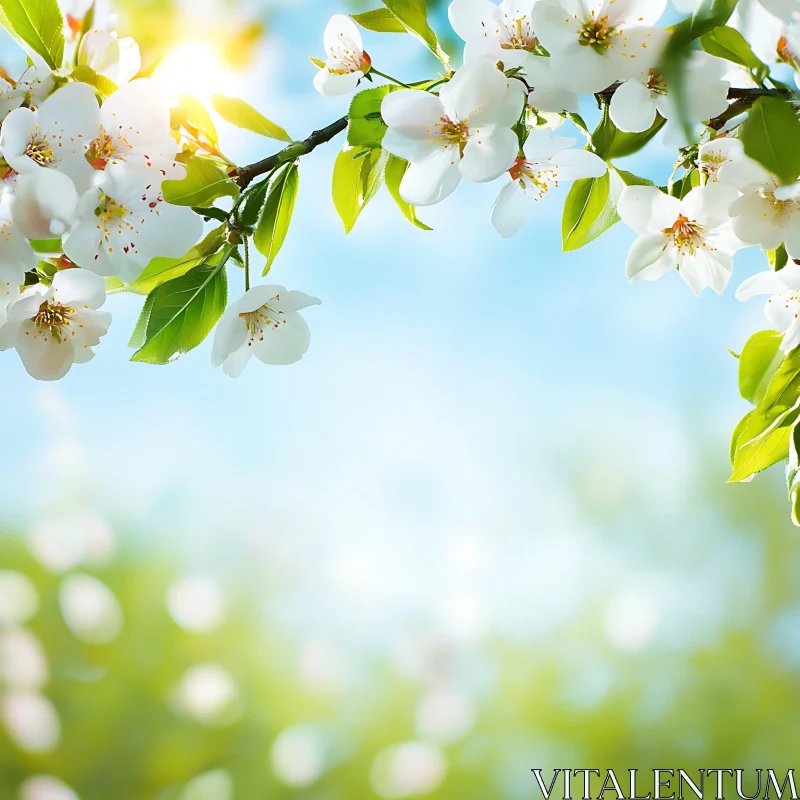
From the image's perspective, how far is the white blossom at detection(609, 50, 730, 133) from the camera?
30 centimetres

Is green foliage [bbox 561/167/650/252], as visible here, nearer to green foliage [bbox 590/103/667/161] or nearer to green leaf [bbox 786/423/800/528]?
green foliage [bbox 590/103/667/161]

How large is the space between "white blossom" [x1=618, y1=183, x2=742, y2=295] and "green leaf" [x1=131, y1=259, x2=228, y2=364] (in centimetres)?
19

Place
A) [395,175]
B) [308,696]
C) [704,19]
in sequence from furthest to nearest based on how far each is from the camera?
[308,696], [395,175], [704,19]

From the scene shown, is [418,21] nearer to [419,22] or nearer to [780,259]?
[419,22]

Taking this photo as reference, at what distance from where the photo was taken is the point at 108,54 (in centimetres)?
34

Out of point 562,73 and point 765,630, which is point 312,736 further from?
point 562,73

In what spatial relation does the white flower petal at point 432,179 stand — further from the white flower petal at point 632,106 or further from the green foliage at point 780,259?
the green foliage at point 780,259

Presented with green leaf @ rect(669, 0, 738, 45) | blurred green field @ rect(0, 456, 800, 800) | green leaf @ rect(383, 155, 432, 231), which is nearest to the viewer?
green leaf @ rect(669, 0, 738, 45)

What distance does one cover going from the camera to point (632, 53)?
1.04 feet

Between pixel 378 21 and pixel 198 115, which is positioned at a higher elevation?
pixel 378 21

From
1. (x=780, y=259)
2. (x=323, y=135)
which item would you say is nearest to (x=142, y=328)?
(x=323, y=135)

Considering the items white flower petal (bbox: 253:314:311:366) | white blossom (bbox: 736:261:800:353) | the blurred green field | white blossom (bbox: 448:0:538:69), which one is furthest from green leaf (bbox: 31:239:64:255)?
the blurred green field

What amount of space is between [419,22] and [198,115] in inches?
4.5

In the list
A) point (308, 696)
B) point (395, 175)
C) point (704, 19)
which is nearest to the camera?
point (704, 19)
